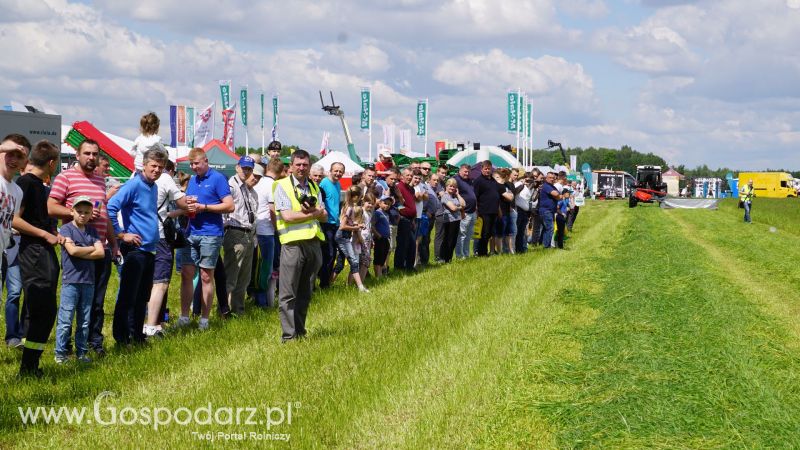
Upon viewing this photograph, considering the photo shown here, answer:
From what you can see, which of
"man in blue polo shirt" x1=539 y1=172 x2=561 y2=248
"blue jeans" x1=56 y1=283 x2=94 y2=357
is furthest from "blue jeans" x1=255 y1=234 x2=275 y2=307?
"man in blue polo shirt" x1=539 y1=172 x2=561 y2=248

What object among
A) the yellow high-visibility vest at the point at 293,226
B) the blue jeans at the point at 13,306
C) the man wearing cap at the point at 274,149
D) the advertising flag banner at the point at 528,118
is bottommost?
the blue jeans at the point at 13,306

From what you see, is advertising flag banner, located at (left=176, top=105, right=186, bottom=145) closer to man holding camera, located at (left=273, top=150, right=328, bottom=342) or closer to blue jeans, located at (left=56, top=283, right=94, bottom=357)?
man holding camera, located at (left=273, top=150, right=328, bottom=342)

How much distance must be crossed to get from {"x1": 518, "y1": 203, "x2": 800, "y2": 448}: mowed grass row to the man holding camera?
2.71 metres

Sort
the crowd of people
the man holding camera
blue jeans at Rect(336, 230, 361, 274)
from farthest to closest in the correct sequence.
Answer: blue jeans at Rect(336, 230, 361, 274), the man holding camera, the crowd of people

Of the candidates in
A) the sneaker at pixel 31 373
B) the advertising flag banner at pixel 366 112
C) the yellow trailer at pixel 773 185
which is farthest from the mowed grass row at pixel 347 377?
the yellow trailer at pixel 773 185

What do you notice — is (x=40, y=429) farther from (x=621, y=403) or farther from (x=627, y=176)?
(x=627, y=176)

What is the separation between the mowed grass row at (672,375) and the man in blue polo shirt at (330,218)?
11.2 ft

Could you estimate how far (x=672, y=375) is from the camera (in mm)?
7285

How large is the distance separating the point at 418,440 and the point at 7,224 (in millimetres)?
3498

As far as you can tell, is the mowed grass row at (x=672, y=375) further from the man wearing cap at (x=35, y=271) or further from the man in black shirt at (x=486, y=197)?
the man in black shirt at (x=486, y=197)

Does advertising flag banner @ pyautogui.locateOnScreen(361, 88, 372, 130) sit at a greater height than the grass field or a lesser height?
greater

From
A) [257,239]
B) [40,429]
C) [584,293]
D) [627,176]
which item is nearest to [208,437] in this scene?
[40,429]

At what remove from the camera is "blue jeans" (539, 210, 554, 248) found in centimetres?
2088

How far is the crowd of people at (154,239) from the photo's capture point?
7695mm
